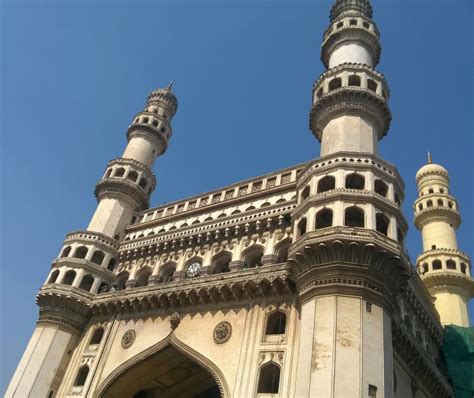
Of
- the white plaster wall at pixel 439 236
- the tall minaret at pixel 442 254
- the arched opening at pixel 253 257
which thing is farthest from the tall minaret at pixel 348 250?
the white plaster wall at pixel 439 236

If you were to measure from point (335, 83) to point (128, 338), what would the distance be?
657 inches

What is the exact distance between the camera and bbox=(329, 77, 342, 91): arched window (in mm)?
26156

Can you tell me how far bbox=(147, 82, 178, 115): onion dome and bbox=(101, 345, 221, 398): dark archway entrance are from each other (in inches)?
875

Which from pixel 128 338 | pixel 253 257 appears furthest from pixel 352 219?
pixel 128 338

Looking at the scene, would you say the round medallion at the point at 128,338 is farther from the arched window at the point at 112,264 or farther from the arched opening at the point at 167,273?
the arched window at the point at 112,264

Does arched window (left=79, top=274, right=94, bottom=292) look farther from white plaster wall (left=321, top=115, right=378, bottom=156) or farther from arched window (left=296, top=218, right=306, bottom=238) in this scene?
white plaster wall (left=321, top=115, right=378, bottom=156)

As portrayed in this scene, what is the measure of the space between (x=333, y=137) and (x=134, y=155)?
16.5m

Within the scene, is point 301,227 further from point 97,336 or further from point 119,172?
point 119,172

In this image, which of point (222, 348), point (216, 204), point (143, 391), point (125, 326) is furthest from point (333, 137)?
point (143, 391)

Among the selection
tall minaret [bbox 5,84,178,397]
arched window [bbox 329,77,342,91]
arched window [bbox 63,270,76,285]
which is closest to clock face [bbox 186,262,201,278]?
tall minaret [bbox 5,84,178,397]

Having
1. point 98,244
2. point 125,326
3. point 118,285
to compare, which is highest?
point 98,244

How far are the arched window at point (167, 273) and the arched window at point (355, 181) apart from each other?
10.3 m

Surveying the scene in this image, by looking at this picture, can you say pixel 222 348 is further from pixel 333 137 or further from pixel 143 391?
pixel 333 137

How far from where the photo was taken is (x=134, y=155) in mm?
35062
